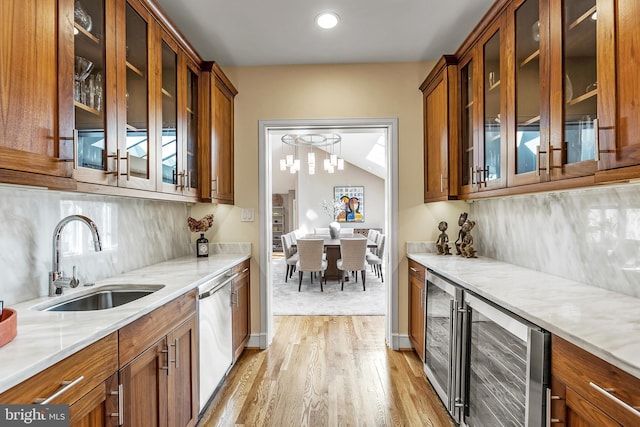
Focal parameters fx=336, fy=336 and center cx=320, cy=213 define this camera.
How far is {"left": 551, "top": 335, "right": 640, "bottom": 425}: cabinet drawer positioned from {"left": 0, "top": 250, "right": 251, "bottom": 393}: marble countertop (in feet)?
4.96

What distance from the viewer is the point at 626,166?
3.73ft

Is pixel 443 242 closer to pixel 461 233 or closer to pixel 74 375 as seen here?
pixel 461 233

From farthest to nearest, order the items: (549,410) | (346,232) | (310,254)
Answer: (346,232), (310,254), (549,410)

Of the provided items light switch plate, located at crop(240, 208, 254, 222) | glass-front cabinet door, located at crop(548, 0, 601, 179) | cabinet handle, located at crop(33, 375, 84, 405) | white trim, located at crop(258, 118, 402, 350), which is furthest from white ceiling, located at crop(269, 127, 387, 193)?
cabinet handle, located at crop(33, 375, 84, 405)

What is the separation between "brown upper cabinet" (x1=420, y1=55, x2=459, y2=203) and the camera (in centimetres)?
264

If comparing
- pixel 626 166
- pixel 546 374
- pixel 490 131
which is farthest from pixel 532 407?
pixel 490 131

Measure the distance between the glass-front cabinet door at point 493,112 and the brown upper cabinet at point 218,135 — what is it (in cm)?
198

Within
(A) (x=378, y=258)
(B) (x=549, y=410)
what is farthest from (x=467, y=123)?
(A) (x=378, y=258)

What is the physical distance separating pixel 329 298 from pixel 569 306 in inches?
155

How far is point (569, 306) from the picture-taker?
4.43 ft

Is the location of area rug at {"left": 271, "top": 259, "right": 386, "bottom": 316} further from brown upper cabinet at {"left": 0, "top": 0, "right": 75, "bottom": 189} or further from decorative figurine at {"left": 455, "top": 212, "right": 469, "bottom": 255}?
brown upper cabinet at {"left": 0, "top": 0, "right": 75, "bottom": 189}

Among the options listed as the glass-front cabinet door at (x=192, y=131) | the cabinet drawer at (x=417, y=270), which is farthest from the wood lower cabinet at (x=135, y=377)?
the cabinet drawer at (x=417, y=270)

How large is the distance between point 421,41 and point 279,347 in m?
3.02

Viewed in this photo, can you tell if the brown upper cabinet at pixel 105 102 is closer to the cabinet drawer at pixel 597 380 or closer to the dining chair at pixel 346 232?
the cabinet drawer at pixel 597 380
